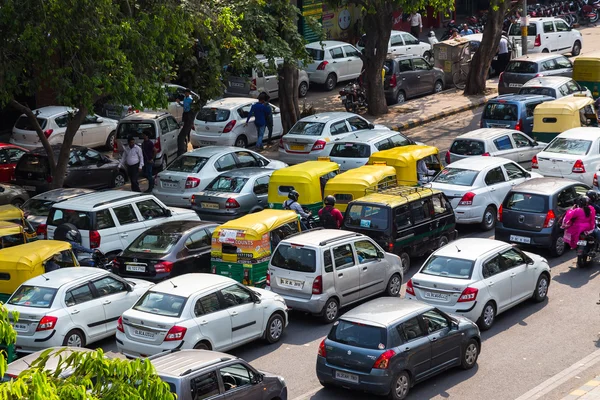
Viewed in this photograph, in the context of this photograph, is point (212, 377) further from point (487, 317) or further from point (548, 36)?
point (548, 36)

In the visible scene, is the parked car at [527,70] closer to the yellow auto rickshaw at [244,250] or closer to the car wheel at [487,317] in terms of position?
the yellow auto rickshaw at [244,250]

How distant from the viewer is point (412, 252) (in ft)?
61.8

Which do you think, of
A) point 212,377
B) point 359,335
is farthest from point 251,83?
point 212,377

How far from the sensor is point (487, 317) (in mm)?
15891

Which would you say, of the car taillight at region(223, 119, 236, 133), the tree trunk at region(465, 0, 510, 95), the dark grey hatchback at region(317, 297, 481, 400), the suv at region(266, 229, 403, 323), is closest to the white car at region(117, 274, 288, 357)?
the suv at region(266, 229, 403, 323)

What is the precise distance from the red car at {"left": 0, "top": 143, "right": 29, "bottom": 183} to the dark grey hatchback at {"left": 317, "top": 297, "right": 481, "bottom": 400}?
14.2 meters

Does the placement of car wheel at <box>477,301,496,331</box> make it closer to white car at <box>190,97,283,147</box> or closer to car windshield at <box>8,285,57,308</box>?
car windshield at <box>8,285,57,308</box>

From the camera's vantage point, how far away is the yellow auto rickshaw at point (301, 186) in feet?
66.8

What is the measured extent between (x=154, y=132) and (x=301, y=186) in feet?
24.2

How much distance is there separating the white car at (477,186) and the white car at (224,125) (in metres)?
8.10

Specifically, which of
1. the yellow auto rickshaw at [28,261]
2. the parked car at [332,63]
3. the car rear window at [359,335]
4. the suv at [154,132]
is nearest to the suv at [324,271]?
the car rear window at [359,335]

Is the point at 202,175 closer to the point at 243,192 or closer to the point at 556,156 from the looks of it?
the point at 243,192

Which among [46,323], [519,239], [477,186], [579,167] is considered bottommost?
[519,239]

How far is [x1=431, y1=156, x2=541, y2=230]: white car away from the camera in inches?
819
